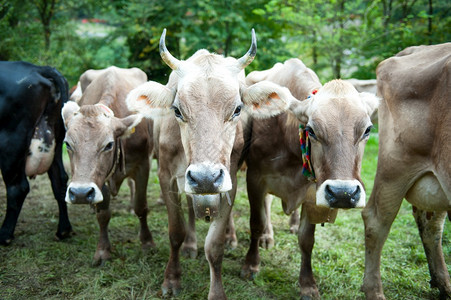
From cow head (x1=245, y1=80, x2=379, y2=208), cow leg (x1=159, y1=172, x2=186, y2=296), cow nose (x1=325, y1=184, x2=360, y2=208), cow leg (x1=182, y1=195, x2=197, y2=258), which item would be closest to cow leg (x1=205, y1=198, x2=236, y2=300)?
cow leg (x1=159, y1=172, x2=186, y2=296)

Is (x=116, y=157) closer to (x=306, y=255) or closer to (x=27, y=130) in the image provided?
(x=27, y=130)

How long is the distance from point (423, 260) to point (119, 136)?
3.71 metres

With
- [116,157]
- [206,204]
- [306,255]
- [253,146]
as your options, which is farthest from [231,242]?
[206,204]

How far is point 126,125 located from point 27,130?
142 centimetres

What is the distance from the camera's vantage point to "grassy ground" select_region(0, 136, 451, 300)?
404 centimetres

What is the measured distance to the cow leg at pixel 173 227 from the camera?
399 cm

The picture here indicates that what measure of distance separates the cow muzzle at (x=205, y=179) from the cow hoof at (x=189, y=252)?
7.24ft

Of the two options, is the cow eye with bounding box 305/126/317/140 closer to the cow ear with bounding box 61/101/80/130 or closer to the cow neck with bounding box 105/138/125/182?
the cow neck with bounding box 105/138/125/182

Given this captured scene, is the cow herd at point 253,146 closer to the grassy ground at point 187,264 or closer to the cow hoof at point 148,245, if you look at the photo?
the cow hoof at point 148,245

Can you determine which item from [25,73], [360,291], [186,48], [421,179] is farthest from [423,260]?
[186,48]

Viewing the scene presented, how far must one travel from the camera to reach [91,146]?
4.12 m

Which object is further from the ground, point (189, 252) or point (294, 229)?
point (189, 252)

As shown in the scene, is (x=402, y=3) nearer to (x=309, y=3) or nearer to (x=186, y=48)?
(x=309, y=3)

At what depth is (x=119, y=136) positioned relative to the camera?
451cm
